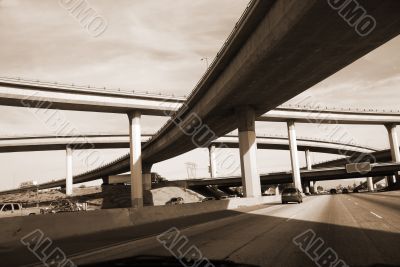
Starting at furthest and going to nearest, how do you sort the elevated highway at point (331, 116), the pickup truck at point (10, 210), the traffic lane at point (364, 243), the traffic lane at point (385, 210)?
the elevated highway at point (331, 116) < the pickup truck at point (10, 210) < the traffic lane at point (385, 210) < the traffic lane at point (364, 243)

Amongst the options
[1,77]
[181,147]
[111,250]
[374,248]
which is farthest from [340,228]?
[181,147]

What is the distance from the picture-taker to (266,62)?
27.8 m

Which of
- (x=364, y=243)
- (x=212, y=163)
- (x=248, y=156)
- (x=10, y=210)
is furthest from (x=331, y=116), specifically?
(x=364, y=243)

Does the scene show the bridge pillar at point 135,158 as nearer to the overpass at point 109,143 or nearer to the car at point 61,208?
the car at point 61,208

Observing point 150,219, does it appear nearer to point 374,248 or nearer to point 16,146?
point 374,248

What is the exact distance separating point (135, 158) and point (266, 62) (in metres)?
27.1

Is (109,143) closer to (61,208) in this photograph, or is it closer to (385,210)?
(61,208)

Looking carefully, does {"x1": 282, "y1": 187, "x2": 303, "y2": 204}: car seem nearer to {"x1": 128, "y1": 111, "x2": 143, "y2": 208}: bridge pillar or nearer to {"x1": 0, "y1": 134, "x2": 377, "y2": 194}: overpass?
{"x1": 128, "y1": 111, "x2": 143, "y2": 208}: bridge pillar

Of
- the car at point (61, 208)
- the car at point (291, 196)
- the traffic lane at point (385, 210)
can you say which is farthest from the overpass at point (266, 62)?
the traffic lane at point (385, 210)

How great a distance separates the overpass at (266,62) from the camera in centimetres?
2109

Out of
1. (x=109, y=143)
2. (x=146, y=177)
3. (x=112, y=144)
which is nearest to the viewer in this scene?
→ (x=109, y=143)

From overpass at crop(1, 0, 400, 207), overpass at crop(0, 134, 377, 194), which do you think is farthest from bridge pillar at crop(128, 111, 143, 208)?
overpass at crop(0, 134, 377, 194)

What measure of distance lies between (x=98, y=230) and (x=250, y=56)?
1648cm

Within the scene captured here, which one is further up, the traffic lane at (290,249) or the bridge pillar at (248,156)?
the bridge pillar at (248,156)
